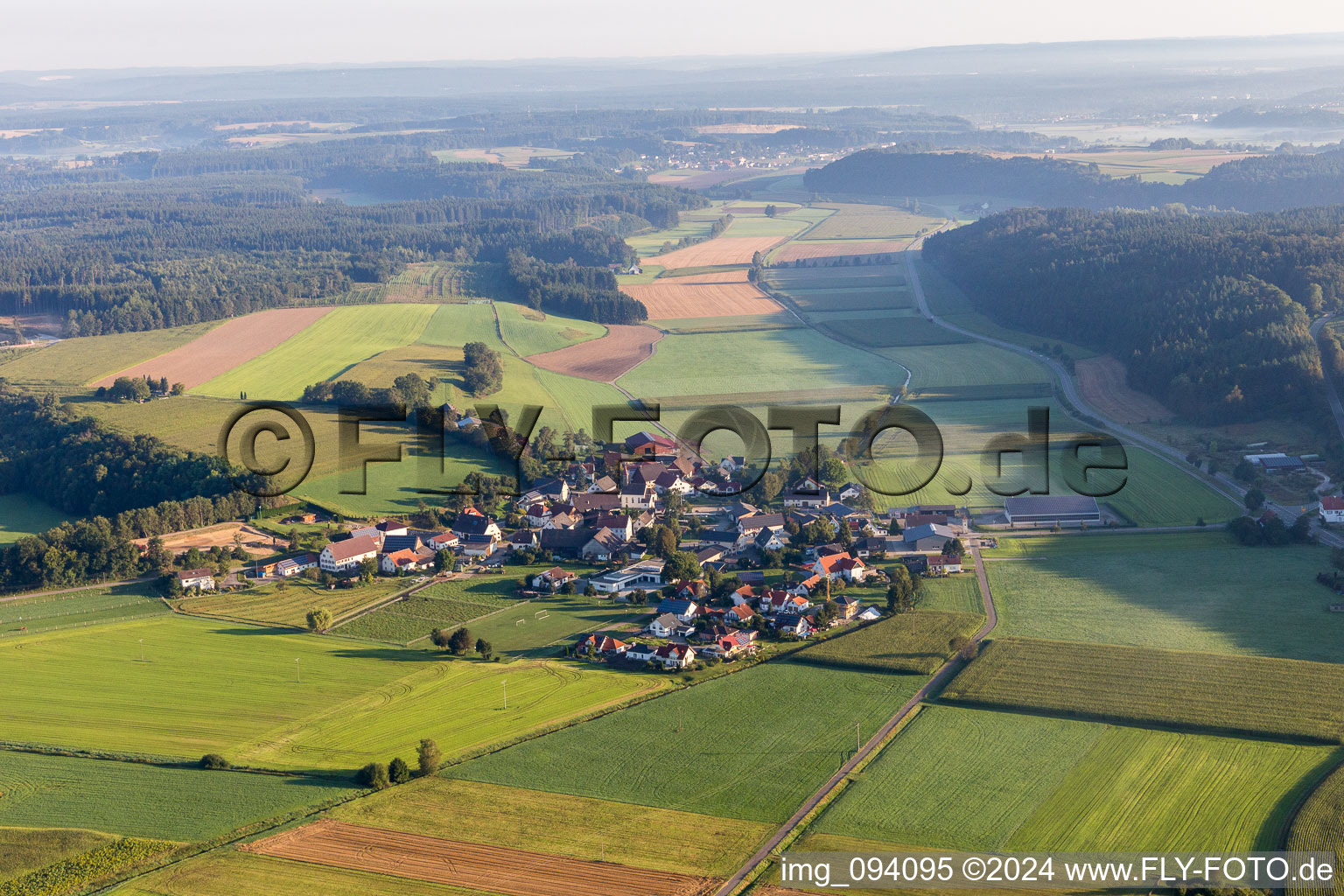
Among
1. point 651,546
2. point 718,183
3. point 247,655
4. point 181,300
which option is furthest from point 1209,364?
point 718,183

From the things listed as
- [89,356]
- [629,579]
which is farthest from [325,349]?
[629,579]

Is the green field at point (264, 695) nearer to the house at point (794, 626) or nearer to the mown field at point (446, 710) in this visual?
the mown field at point (446, 710)

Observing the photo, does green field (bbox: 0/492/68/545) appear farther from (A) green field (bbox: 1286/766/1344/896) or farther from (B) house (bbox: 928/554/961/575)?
(A) green field (bbox: 1286/766/1344/896)

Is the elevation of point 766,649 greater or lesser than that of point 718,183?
lesser

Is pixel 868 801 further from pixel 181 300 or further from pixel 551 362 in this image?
pixel 181 300

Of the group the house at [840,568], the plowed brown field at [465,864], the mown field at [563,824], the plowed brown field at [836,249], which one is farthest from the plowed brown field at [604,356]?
the plowed brown field at [465,864]
